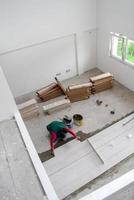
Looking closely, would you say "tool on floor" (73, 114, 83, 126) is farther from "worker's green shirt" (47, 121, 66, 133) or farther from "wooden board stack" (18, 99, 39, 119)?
"wooden board stack" (18, 99, 39, 119)

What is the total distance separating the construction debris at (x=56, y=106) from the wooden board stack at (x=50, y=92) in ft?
1.68

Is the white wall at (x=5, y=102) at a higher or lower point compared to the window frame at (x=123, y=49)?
higher

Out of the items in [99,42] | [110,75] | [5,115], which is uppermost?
[5,115]

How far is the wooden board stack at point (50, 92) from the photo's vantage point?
18.9 ft

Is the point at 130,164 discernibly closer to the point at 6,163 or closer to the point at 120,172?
the point at 120,172

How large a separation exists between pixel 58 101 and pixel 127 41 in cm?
251

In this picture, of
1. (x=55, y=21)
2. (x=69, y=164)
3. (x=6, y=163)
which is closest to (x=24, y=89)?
(x=55, y=21)

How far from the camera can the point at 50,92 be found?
580cm

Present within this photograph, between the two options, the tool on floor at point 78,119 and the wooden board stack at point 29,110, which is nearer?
the tool on floor at point 78,119

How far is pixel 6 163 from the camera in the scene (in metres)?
2.27

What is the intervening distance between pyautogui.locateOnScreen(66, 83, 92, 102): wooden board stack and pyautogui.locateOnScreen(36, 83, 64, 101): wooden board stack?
1.36 feet

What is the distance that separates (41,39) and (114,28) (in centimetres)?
210

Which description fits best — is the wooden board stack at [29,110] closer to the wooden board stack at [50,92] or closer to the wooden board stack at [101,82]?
the wooden board stack at [50,92]

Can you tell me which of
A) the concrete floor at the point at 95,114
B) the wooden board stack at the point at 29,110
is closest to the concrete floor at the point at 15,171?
the concrete floor at the point at 95,114
